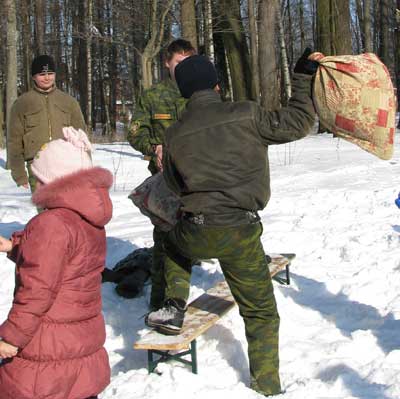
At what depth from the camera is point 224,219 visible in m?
3.51

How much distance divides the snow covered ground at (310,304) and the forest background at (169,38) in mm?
2212

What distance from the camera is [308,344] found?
4.50 m

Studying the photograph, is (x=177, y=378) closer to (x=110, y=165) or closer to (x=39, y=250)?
(x=39, y=250)

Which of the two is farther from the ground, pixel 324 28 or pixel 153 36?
pixel 324 28

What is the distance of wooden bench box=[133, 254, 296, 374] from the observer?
380 cm

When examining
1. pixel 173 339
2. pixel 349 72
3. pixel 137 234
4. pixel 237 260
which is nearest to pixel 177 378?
pixel 173 339

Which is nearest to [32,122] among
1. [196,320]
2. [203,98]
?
[196,320]

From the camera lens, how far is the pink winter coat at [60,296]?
8.51 feet

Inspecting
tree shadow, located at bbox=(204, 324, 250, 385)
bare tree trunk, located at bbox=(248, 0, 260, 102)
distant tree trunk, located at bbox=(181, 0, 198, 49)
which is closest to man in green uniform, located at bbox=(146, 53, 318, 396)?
tree shadow, located at bbox=(204, 324, 250, 385)

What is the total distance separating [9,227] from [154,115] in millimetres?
3274

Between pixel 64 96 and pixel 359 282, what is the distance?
3.49 meters

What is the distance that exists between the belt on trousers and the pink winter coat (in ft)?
2.55

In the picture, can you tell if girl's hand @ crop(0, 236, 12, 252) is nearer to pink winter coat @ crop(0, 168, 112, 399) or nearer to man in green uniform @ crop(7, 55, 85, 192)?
pink winter coat @ crop(0, 168, 112, 399)

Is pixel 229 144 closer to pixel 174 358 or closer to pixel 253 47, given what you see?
pixel 174 358
